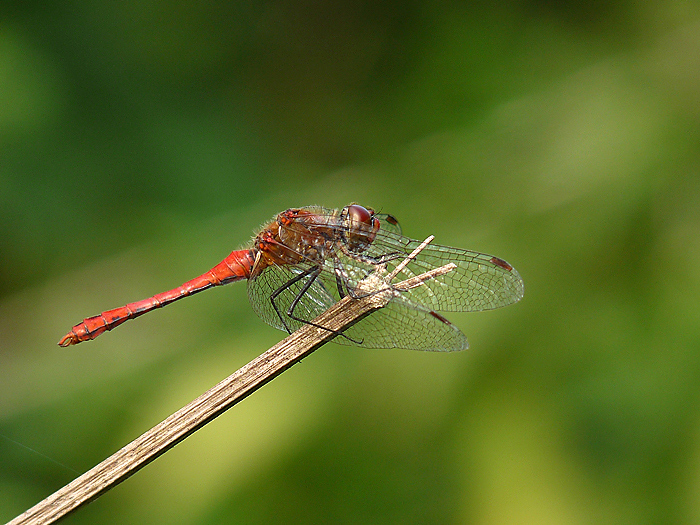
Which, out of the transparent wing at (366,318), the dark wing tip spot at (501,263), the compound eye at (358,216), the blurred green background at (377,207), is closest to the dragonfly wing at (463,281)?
the dark wing tip spot at (501,263)

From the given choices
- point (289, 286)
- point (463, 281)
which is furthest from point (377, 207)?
point (463, 281)

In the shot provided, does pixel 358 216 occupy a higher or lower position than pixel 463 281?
higher

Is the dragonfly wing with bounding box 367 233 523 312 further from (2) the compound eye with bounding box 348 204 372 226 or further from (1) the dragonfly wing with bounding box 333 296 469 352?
(2) the compound eye with bounding box 348 204 372 226

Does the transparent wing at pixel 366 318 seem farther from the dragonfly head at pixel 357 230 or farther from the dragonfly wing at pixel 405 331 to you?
the dragonfly head at pixel 357 230

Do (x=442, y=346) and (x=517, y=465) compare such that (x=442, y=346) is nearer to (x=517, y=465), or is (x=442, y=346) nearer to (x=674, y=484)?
(x=517, y=465)

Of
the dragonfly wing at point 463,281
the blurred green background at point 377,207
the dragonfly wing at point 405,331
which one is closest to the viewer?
the dragonfly wing at point 405,331

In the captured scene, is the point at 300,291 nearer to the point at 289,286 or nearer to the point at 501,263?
the point at 289,286
